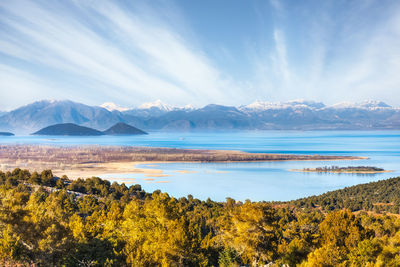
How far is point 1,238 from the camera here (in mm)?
16562

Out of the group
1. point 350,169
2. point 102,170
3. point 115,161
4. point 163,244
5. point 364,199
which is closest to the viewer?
point 163,244

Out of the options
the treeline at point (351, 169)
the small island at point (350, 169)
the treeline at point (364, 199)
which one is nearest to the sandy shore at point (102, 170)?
the treeline at point (364, 199)

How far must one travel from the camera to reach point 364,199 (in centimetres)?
4919

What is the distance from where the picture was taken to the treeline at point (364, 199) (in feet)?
141

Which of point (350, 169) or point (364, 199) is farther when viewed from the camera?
point (350, 169)

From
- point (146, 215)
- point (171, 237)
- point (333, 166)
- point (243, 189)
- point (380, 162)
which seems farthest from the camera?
point (380, 162)

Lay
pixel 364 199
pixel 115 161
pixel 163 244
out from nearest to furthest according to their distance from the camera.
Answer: pixel 163 244, pixel 364 199, pixel 115 161

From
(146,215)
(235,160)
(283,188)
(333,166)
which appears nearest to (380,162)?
(333,166)

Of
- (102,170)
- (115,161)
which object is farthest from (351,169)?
(115,161)

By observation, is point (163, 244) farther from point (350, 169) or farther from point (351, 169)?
point (351, 169)

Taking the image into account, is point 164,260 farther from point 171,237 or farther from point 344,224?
point 344,224

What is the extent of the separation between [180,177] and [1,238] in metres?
60.3

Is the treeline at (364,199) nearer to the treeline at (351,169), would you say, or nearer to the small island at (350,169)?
the small island at (350,169)

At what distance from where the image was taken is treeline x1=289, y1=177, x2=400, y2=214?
4300 centimetres
